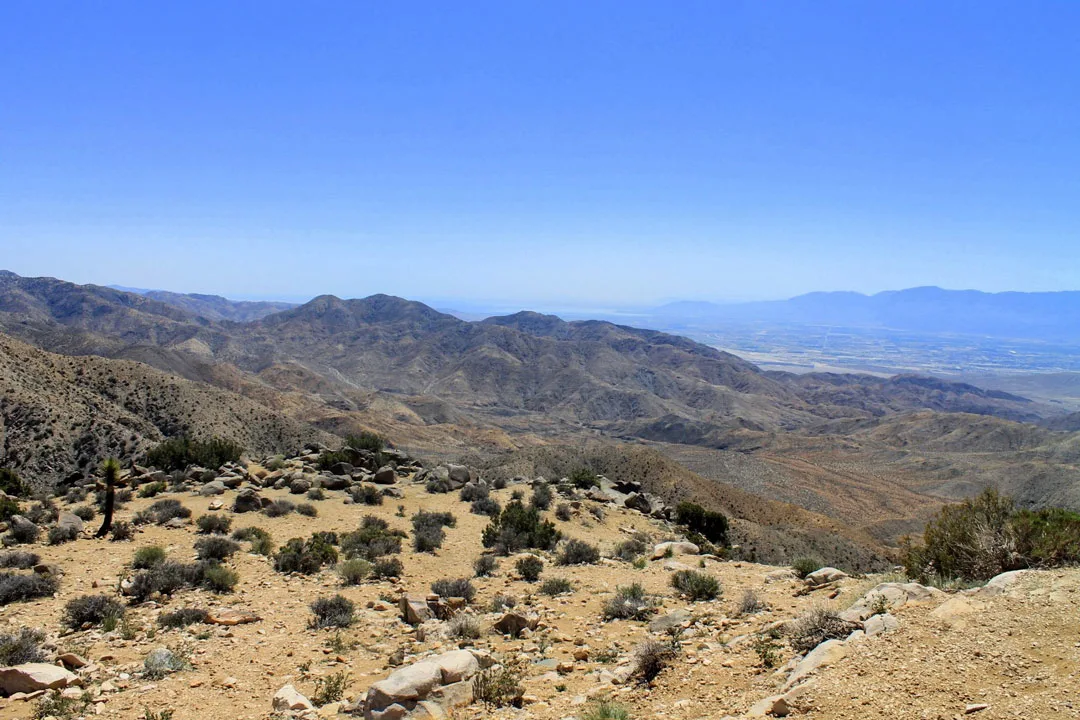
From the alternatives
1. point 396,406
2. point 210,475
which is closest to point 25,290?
point 396,406

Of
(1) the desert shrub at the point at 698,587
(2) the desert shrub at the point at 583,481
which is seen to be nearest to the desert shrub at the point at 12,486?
(2) the desert shrub at the point at 583,481

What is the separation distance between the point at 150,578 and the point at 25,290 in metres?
245

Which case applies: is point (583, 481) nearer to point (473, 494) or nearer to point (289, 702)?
point (473, 494)

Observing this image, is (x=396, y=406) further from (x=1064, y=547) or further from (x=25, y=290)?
(x=25, y=290)

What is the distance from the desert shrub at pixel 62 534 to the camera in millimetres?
15002

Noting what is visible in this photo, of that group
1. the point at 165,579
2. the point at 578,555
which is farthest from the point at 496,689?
the point at 578,555

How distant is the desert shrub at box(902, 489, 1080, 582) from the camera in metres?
9.27

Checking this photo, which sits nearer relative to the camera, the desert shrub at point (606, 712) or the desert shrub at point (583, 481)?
the desert shrub at point (606, 712)

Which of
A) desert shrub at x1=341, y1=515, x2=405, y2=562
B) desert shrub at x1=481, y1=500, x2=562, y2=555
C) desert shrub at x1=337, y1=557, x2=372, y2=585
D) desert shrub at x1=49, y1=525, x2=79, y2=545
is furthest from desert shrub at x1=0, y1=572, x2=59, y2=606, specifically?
desert shrub at x1=481, y1=500, x2=562, y2=555

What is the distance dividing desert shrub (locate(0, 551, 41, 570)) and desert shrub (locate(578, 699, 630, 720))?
42.0ft

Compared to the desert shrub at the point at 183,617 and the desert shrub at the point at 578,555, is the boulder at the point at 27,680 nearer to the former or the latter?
the desert shrub at the point at 183,617

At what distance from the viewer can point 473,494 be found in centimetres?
2389

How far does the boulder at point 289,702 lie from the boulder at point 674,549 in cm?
1076

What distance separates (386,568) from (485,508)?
8491mm
